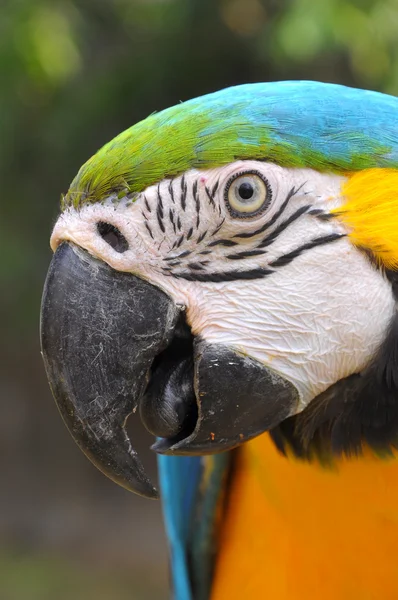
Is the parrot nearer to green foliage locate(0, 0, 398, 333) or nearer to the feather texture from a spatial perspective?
the feather texture

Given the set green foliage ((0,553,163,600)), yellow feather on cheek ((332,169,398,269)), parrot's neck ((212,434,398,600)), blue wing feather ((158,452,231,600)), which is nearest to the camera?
yellow feather on cheek ((332,169,398,269))

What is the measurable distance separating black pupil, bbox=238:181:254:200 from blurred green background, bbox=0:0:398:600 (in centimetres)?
172

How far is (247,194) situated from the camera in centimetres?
103

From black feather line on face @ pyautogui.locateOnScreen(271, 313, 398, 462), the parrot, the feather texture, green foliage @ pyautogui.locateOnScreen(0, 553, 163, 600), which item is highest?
the feather texture

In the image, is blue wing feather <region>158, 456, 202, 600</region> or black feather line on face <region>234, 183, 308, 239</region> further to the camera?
blue wing feather <region>158, 456, 202, 600</region>

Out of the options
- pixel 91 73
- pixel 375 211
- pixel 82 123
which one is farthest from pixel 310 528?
pixel 91 73

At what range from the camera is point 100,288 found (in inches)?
40.3

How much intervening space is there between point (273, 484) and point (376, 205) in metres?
0.64

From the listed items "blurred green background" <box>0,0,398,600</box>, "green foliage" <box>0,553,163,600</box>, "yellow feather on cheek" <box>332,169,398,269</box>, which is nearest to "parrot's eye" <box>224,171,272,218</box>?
"yellow feather on cheek" <box>332,169,398,269</box>

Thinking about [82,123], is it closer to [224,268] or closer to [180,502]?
[180,502]

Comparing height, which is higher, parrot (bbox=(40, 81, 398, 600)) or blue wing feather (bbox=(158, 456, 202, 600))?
parrot (bbox=(40, 81, 398, 600))

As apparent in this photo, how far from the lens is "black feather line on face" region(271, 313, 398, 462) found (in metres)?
1.05

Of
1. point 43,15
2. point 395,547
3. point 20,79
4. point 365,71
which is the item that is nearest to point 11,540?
point 20,79

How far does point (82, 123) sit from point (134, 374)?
2.99 meters
